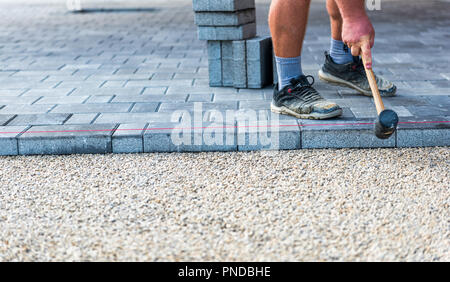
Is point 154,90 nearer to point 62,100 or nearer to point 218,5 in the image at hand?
point 62,100

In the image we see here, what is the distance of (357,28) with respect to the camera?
2707mm

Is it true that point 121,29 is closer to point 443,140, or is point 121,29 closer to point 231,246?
point 443,140

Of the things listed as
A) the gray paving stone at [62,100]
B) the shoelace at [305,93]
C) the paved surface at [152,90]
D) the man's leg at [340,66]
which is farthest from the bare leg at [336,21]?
the gray paving stone at [62,100]

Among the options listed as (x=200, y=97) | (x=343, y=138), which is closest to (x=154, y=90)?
(x=200, y=97)

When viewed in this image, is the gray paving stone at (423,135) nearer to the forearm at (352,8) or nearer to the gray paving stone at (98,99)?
the forearm at (352,8)

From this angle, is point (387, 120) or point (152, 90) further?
point (152, 90)

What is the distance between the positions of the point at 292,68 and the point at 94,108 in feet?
3.99

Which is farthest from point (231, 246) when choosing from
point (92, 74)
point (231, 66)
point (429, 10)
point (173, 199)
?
point (429, 10)

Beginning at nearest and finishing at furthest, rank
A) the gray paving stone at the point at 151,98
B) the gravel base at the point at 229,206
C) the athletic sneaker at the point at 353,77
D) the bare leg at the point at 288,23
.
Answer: the gravel base at the point at 229,206 → the bare leg at the point at 288,23 → the athletic sneaker at the point at 353,77 → the gray paving stone at the point at 151,98

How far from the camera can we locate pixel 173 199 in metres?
2.43

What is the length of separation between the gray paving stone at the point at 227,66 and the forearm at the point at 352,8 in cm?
141


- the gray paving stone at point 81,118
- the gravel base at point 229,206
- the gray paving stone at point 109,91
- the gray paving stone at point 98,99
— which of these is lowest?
the gravel base at point 229,206

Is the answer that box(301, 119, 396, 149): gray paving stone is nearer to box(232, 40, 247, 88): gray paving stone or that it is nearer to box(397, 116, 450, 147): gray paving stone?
box(397, 116, 450, 147): gray paving stone

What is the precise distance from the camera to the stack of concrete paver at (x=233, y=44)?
3934mm
